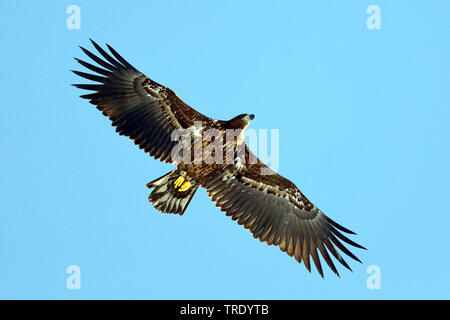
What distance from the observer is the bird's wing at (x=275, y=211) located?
13.8m

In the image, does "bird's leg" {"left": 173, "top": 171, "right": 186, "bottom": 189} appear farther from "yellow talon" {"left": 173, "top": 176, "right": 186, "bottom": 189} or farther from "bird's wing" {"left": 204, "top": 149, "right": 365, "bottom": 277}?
"bird's wing" {"left": 204, "top": 149, "right": 365, "bottom": 277}

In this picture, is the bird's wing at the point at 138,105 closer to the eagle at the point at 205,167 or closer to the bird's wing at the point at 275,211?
the eagle at the point at 205,167

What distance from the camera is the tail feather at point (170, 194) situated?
14070 millimetres

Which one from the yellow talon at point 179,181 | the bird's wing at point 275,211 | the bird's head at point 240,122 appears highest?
the bird's head at point 240,122

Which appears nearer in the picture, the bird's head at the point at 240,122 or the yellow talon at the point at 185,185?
the bird's head at the point at 240,122

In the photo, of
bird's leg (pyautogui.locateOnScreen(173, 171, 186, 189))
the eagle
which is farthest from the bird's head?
bird's leg (pyautogui.locateOnScreen(173, 171, 186, 189))

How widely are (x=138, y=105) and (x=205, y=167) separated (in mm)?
1794

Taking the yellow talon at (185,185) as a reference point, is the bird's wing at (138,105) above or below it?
above

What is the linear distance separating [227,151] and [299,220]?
6.50 feet

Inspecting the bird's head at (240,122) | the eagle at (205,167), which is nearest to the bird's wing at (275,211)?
the eagle at (205,167)

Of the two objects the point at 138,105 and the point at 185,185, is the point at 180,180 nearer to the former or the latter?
the point at 185,185

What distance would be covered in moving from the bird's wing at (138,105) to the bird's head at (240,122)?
0.48 m
